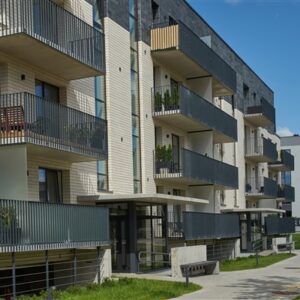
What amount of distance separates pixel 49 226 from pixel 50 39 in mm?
5172

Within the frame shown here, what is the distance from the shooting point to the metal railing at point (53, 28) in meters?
17.4

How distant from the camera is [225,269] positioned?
28312 millimetres

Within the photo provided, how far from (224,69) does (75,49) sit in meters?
Answer: 16.5

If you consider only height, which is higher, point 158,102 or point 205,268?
point 158,102

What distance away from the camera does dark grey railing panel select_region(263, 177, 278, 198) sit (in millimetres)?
47775

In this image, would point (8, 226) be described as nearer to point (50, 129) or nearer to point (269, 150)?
point (50, 129)

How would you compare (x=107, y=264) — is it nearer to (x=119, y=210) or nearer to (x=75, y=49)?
(x=119, y=210)

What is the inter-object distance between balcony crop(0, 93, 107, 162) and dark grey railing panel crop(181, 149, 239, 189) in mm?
8138

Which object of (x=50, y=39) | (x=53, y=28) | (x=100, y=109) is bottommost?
(x=100, y=109)

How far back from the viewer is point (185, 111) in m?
28.9

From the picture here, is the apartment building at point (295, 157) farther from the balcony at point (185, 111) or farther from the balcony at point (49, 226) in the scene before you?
the balcony at point (49, 226)

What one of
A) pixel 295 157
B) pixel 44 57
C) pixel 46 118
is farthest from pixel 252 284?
pixel 295 157

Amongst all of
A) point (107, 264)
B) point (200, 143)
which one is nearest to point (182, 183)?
point (200, 143)

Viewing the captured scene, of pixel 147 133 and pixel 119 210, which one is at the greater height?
pixel 147 133
